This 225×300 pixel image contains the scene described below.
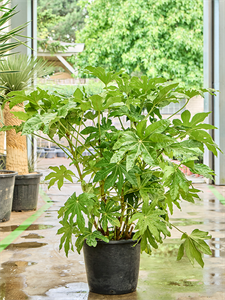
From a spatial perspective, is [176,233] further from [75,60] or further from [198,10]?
[75,60]

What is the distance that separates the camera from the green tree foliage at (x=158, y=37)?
11.7 meters

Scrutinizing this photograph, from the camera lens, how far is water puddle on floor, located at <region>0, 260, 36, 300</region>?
174 centimetres

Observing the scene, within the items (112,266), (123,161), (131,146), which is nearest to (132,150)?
(131,146)

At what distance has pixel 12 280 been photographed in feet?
6.34

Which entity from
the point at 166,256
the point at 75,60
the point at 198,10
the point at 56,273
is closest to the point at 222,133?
the point at 166,256

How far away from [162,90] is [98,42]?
12.0 meters

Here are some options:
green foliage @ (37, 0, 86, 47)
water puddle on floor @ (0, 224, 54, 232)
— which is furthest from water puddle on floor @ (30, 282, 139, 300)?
green foliage @ (37, 0, 86, 47)

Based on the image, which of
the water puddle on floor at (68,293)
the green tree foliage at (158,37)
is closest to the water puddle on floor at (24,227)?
the water puddle on floor at (68,293)

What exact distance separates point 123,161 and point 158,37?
11395 millimetres

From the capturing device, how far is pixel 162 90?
4.79ft

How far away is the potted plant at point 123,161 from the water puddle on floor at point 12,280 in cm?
38

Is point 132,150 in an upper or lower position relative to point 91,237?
upper

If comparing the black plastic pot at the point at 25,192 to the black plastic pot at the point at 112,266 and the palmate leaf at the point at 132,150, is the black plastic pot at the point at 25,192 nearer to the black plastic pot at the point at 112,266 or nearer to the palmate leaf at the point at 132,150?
the black plastic pot at the point at 112,266

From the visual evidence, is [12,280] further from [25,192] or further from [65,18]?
[65,18]
